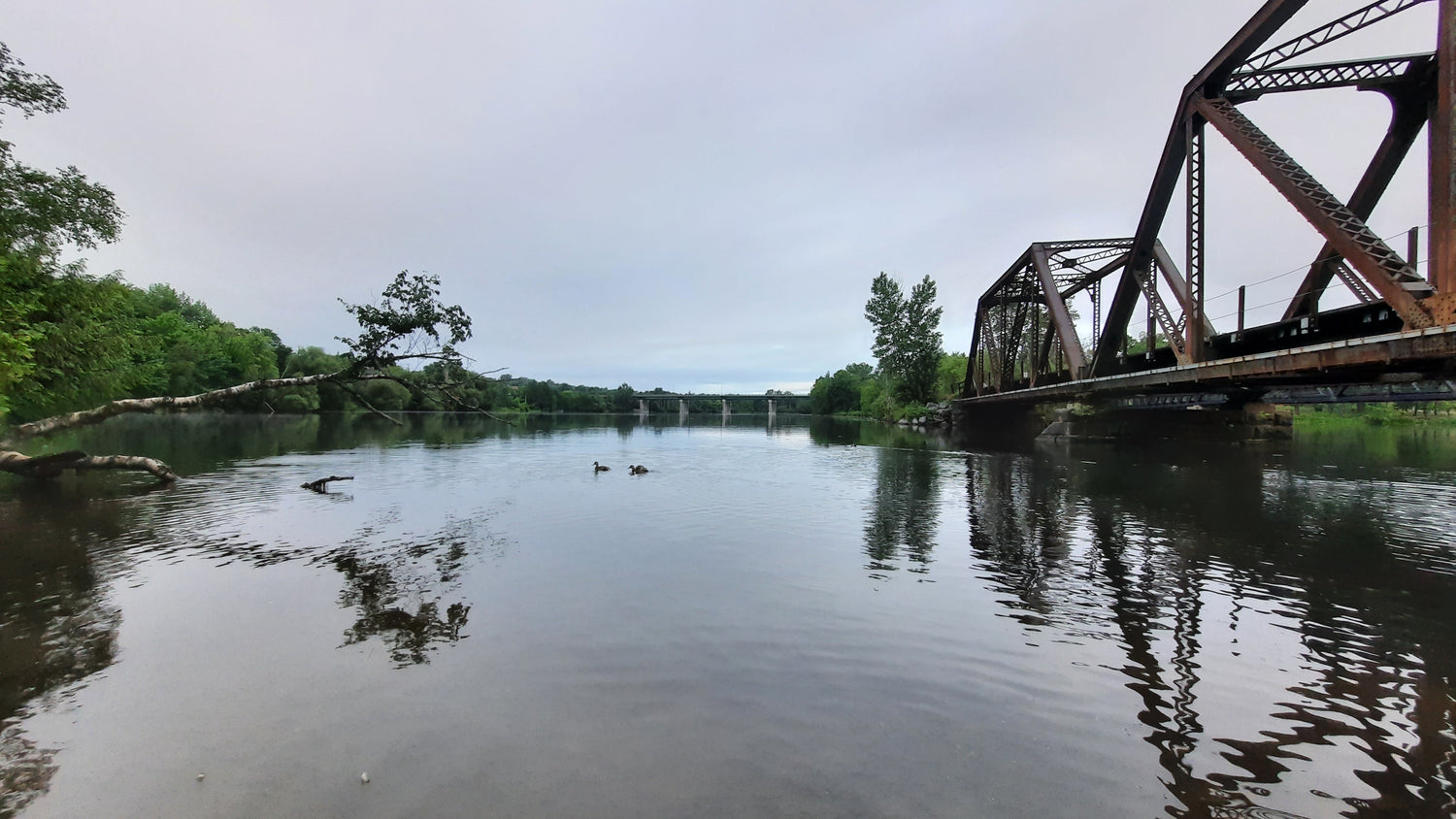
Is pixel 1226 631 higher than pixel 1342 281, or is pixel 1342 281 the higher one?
pixel 1342 281

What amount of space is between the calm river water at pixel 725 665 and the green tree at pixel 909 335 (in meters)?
81.5

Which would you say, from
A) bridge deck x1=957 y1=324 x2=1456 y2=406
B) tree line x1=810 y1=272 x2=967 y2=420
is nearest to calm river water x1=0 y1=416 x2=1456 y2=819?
bridge deck x1=957 y1=324 x2=1456 y2=406

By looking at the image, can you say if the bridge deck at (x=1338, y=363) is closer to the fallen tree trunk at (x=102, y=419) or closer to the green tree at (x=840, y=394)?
the fallen tree trunk at (x=102, y=419)

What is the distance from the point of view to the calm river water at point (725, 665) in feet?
16.9

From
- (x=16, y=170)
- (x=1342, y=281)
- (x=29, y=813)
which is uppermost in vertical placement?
(x=16, y=170)

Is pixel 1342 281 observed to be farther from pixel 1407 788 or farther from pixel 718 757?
pixel 718 757

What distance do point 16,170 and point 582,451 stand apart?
32359mm

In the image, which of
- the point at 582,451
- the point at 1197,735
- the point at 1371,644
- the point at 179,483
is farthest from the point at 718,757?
the point at 582,451

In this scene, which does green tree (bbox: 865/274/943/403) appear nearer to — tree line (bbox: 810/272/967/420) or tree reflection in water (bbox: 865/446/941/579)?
tree line (bbox: 810/272/967/420)

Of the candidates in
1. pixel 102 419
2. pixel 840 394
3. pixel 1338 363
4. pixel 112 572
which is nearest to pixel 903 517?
pixel 1338 363

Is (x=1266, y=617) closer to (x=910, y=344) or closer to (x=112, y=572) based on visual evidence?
(x=112, y=572)

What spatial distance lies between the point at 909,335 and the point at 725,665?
9739 centimetres

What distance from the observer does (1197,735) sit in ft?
19.5

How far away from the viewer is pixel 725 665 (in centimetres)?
773
